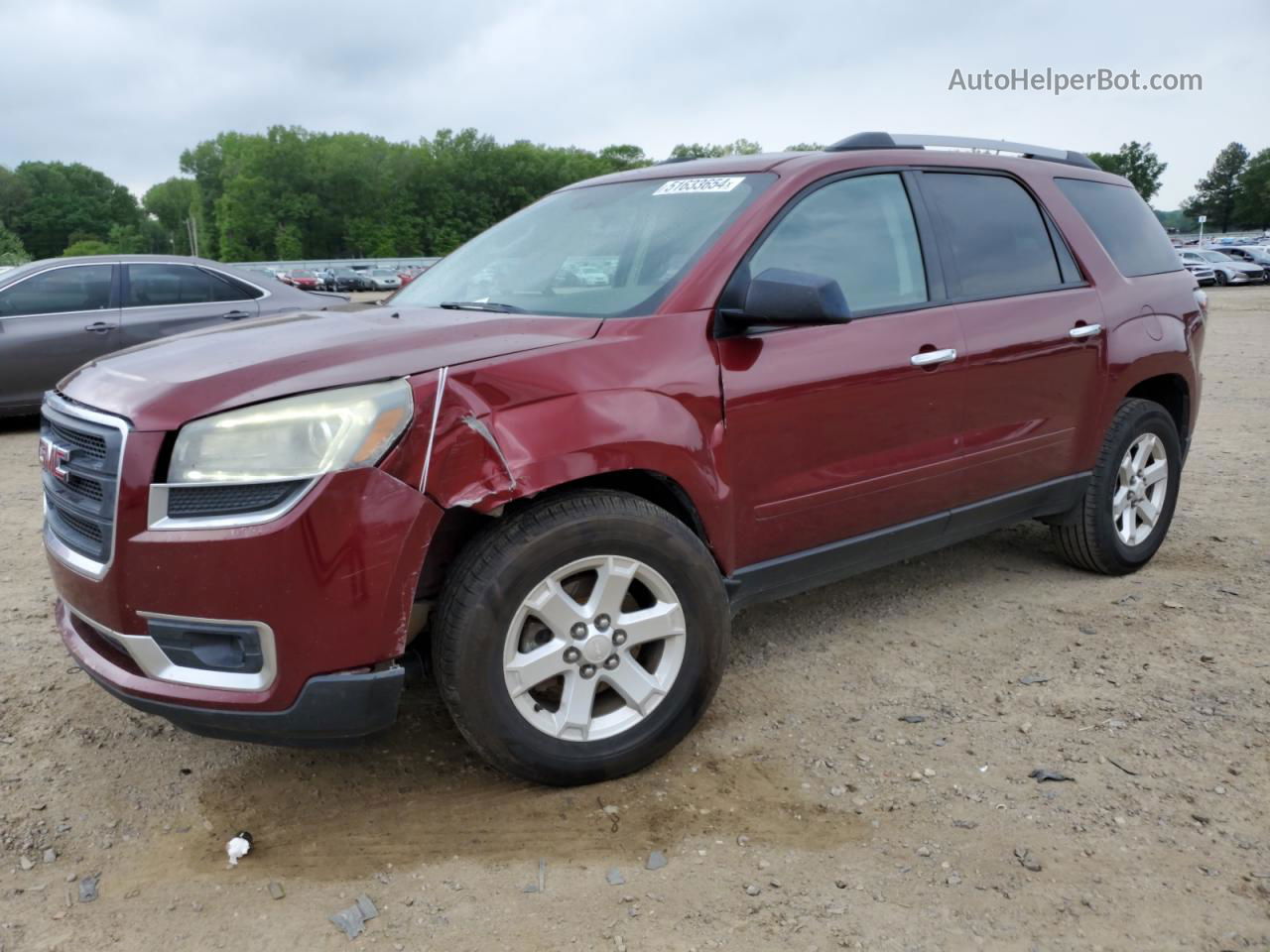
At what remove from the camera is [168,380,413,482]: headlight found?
232 cm

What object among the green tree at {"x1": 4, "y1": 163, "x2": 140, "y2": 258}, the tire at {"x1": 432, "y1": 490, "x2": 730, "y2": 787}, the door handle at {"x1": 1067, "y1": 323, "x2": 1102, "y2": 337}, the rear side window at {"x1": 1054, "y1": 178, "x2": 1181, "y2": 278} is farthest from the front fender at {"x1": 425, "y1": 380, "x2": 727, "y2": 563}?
the green tree at {"x1": 4, "y1": 163, "x2": 140, "y2": 258}

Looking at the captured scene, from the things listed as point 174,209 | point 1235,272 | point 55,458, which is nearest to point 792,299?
point 55,458

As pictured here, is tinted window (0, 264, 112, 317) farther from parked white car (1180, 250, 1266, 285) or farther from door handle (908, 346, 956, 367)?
parked white car (1180, 250, 1266, 285)

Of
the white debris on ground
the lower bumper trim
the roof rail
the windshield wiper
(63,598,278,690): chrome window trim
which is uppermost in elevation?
the roof rail

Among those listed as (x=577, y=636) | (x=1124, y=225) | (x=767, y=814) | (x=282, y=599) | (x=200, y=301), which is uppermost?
(x=1124, y=225)

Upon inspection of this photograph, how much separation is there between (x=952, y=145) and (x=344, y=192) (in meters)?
105

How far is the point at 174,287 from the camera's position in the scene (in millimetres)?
8742

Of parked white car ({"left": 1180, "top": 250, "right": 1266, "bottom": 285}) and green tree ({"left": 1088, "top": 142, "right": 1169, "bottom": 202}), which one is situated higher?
green tree ({"left": 1088, "top": 142, "right": 1169, "bottom": 202})

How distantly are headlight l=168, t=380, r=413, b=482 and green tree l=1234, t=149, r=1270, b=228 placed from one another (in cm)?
11715

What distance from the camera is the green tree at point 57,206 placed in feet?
366

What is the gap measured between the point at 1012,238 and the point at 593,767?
2600mm

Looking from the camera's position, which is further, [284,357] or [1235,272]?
[1235,272]

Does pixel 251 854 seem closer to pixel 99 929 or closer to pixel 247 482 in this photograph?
pixel 99 929

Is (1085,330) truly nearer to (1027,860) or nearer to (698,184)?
(698,184)
